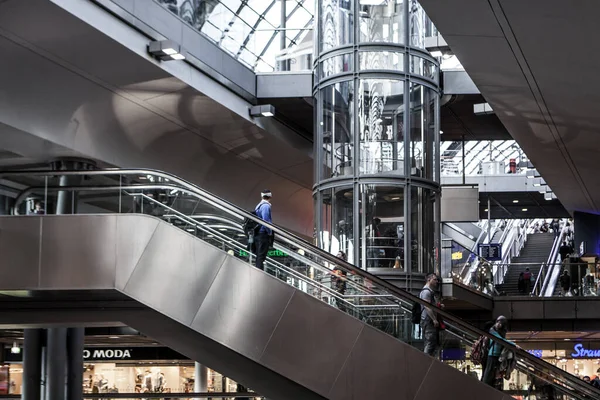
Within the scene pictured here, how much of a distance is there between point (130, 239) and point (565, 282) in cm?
2147

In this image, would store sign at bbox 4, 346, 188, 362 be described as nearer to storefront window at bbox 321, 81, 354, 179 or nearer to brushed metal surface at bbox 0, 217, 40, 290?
storefront window at bbox 321, 81, 354, 179

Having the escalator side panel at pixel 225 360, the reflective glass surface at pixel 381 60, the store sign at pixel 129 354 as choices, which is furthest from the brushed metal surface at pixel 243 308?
the store sign at pixel 129 354

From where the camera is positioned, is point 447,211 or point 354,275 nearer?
point 354,275

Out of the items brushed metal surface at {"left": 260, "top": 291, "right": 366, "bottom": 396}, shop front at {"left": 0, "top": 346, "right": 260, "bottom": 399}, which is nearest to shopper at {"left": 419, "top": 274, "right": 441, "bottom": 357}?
brushed metal surface at {"left": 260, "top": 291, "right": 366, "bottom": 396}

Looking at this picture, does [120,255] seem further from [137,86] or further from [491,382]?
[137,86]

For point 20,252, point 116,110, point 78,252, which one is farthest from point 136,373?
point 78,252

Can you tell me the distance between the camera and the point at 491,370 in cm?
1412

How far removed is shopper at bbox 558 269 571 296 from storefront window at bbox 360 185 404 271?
11650 mm

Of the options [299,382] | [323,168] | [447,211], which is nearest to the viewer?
[299,382]

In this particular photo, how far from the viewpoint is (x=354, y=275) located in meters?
14.2

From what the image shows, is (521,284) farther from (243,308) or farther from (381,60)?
(243,308)

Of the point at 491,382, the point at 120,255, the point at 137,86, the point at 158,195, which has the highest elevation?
the point at 137,86

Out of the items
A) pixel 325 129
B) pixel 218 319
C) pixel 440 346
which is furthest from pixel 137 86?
pixel 440 346

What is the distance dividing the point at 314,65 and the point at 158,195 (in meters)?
10.6
